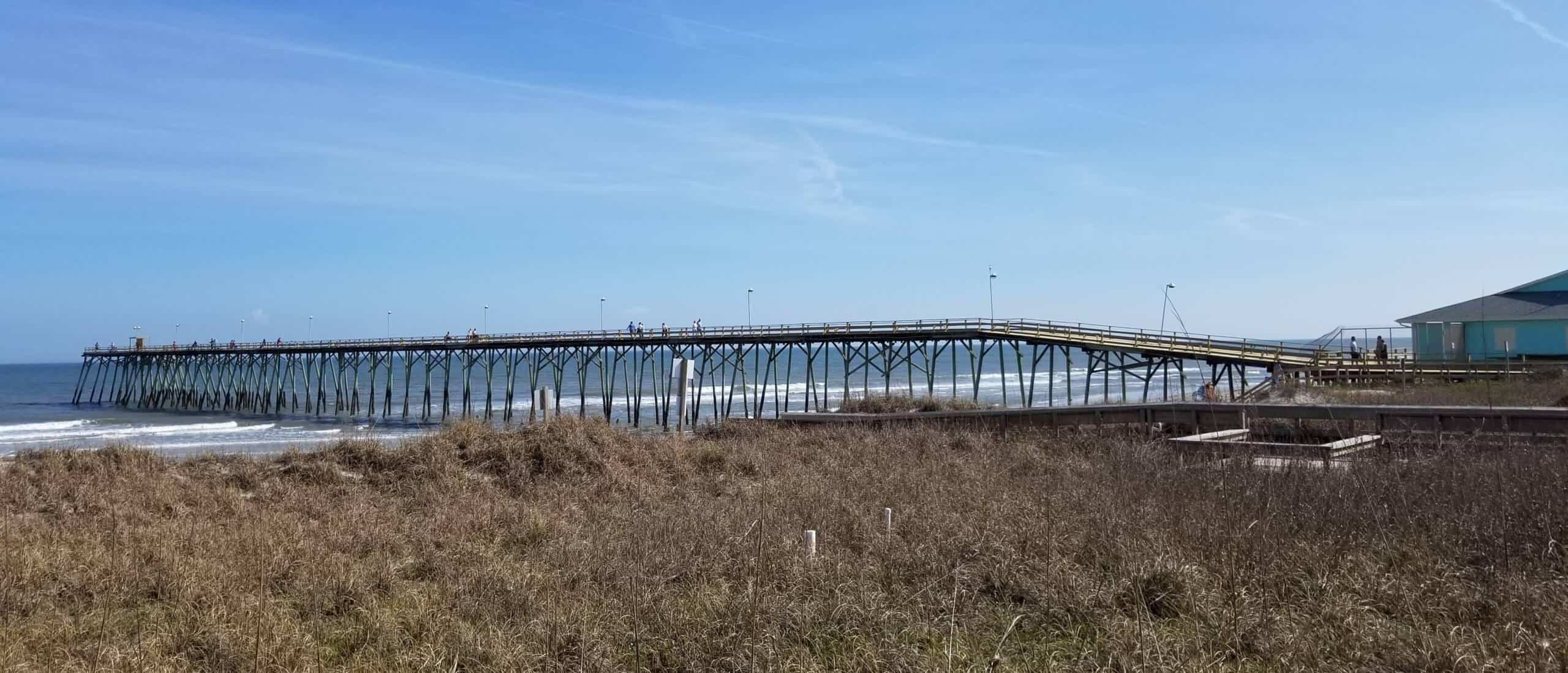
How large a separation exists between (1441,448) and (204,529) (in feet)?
42.8

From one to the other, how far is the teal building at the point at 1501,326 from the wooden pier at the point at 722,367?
355cm

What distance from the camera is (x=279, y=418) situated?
59.1 metres

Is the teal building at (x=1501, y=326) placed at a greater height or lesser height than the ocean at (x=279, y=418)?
greater

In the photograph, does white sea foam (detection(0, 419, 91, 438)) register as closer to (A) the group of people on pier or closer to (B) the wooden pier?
(B) the wooden pier

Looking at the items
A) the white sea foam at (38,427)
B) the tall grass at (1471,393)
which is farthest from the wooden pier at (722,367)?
the white sea foam at (38,427)

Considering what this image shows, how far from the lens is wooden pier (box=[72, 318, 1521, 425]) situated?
1455 inches

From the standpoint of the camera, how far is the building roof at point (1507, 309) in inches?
1405

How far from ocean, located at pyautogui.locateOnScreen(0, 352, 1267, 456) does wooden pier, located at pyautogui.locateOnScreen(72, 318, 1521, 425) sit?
Result: 828mm

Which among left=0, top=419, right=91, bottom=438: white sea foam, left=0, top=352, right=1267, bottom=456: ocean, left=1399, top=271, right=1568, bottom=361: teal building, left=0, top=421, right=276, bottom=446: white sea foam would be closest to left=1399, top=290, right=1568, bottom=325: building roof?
left=1399, top=271, right=1568, bottom=361: teal building

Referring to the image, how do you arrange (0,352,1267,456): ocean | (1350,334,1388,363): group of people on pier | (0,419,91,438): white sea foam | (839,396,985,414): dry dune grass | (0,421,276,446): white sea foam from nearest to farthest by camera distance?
(839,396,985,414): dry dune grass
(1350,334,1388,363): group of people on pier
(0,352,1267,456): ocean
(0,421,276,446): white sea foam
(0,419,91,438): white sea foam

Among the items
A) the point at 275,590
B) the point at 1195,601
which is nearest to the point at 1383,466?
the point at 1195,601

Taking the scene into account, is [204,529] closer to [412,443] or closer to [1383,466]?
[412,443]

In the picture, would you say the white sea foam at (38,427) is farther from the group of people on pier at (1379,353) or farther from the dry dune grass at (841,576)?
the group of people on pier at (1379,353)

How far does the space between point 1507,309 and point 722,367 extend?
3110 centimetres
